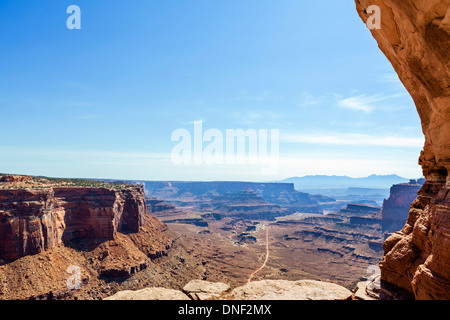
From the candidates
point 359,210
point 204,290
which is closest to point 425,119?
point 204,290

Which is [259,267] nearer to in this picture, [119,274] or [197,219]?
[119,274]

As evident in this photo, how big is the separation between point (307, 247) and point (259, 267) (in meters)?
44.6

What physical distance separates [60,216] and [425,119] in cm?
5841

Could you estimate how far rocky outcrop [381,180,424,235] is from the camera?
470 ft

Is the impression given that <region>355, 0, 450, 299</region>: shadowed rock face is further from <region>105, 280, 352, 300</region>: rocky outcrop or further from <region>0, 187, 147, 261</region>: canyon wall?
<region>0, 187, 147, 261</region>: canyon wall

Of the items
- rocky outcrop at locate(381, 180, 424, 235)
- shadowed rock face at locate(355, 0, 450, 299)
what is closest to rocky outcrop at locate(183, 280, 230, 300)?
shadowed rock face at locate(355, 0, 450, 299)

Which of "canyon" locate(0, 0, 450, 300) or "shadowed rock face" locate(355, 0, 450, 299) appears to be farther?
"canyon" locate(0, 0, 450, 300)

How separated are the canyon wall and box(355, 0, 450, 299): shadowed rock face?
50.2m

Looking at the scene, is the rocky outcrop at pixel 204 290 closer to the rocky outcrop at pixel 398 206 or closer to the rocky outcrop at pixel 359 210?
the rocky outcrop at pixel 398 206

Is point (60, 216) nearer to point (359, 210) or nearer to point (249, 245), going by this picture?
point (249, 245)

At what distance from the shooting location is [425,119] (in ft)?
35.9

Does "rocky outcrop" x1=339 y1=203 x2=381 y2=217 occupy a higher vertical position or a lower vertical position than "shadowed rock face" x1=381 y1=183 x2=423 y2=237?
lower

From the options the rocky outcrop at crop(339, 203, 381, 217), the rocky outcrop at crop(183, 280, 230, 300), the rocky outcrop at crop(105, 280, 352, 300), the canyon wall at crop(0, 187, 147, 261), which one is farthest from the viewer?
the rocky outcrop at crop(339, 203, 381, 217)
